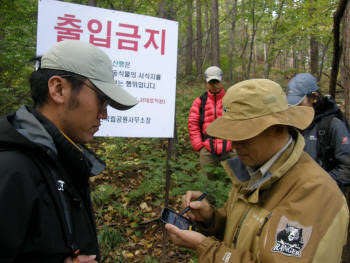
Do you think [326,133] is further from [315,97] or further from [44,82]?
[44,82]

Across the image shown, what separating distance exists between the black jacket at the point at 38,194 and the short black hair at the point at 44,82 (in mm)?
92

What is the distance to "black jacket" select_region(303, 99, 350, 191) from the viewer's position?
251cm

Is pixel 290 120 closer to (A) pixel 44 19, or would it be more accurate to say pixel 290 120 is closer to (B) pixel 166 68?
(B) pixel 166 68

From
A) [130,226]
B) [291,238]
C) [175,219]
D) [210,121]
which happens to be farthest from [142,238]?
[291,238]

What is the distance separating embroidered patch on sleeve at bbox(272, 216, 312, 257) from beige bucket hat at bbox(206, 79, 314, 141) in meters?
0.48

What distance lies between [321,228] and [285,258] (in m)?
0.22

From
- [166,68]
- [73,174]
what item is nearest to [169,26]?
[166,68]

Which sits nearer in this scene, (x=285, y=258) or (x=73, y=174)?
(x=285, y=258)

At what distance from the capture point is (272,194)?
1328 mm

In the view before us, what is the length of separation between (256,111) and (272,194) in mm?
468

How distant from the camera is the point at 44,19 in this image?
271 centimetres

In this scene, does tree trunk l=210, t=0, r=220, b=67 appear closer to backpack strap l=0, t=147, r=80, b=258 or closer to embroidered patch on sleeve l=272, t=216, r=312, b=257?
embroidered patch on sleeve l=272, t=216, r=312, b=257

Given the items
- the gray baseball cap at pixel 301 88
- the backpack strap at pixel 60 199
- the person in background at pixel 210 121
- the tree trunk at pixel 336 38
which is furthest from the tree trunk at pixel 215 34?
the backpack strap at pixel 60 199

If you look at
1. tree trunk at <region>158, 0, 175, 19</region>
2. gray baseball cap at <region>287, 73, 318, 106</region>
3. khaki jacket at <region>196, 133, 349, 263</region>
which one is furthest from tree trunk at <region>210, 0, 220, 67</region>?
khaki jacket at <region>196, 133, 349, 263</region>
